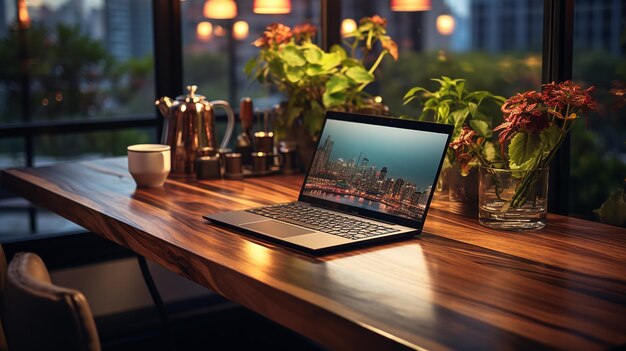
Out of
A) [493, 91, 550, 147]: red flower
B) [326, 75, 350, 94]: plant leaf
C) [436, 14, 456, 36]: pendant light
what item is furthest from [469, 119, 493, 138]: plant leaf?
[436, 14, 456, 36]: pendant light

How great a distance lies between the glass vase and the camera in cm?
171

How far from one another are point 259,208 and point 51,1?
155 cm

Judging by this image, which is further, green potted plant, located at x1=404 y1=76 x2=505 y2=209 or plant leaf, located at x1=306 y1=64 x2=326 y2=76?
plant leaf, located at x1=306 y1=64 x2=326 y2=76

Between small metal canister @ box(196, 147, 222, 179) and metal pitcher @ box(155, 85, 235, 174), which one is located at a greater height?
metal pitcher @ box(155, 85, 235, 174)

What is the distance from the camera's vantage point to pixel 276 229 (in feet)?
5.55

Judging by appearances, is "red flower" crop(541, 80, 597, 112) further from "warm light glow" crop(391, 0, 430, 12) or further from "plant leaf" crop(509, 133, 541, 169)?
"warm light glow" crop(391, 0, 430, 12)

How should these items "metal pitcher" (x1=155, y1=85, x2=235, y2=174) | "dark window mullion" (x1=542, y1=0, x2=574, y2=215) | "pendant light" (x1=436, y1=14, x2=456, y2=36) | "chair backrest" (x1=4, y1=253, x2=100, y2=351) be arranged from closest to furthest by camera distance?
"chair backrest" (x1=4, y1=253, x2=100, y2=351), "dark window mullion" (x1=542, y1=0, x2=574, y2=215), "metal pitcher" (x1=155, y1=85, x2=235, y2=174), "pendant light" (x1=436, y1=14, x2=456, y2=36)

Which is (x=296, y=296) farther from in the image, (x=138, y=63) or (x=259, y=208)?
(x=138, y=63)

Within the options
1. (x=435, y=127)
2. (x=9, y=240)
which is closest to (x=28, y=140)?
(x=9, y=240)

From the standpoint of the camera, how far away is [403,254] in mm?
1521

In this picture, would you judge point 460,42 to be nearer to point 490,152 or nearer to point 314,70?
point 314,70

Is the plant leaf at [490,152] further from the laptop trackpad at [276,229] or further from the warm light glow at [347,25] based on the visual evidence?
the warm light glow at [347,25]

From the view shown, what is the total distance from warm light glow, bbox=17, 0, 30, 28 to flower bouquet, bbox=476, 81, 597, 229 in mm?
1905

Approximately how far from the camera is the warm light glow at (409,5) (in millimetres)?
2994
